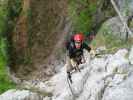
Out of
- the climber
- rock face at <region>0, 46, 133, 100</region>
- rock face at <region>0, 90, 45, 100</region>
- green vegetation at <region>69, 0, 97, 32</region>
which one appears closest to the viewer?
rock face at <region>0, 46, 133, 100</region>

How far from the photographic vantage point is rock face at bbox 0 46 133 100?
15746 millimetres

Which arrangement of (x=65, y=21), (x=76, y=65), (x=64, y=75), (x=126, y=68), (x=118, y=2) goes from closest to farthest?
(x=126, y=68)
(x=76, y=65)
(x=64, y=75)
(x=118, y=2)
(x=65, y=21)

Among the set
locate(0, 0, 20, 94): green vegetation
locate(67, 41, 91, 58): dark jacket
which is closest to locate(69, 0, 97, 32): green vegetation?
locate(0, 0, 20, 94): green vegetation

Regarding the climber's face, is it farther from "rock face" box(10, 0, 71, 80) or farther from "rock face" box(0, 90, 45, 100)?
"rock face" box(10, 0, 71, 80)

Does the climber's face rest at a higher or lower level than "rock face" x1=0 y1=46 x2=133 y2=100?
higher

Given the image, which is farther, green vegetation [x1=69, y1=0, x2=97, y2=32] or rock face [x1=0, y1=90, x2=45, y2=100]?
green vegetation [x1=69, y1=0, x2=97, y2=32]

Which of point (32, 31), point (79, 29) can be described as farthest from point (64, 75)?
point (32, 31)

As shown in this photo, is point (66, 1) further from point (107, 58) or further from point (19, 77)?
point (107, 58)

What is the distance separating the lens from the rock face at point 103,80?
1575 cm

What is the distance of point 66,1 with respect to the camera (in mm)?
27625

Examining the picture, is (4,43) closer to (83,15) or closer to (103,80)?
(83,15)

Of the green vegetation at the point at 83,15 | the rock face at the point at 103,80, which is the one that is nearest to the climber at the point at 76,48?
the rock face at the point at 103,80

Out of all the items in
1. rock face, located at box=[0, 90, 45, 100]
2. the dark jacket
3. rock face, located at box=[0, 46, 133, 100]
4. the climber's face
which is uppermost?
the climber's face

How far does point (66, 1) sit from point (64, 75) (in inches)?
223
